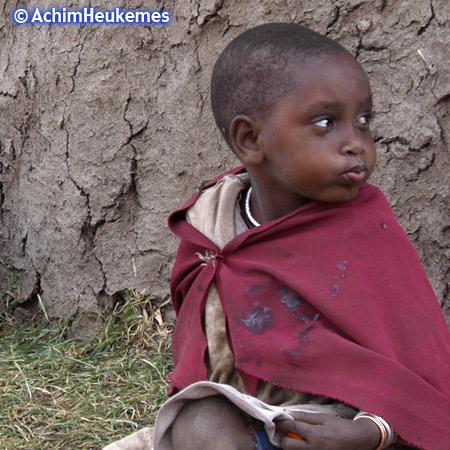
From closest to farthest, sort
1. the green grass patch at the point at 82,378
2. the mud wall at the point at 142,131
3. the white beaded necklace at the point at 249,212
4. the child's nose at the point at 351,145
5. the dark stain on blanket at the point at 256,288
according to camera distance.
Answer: the child's nose at the point at 351,145
the dark stain on blanket at the point at 256,288
the white beaded necklace at the point at 249,212
the mud wall at the point at 142,131
the green grass patch at the point at 82,378

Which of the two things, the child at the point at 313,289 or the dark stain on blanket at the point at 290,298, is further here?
the dark stain on blanket at the point at 290,298

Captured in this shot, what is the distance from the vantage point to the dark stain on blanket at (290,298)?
204cm

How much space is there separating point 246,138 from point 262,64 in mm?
211

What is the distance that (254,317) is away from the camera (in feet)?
6.78

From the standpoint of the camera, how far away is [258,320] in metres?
2.06

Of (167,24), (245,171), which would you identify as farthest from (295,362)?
(167,24)

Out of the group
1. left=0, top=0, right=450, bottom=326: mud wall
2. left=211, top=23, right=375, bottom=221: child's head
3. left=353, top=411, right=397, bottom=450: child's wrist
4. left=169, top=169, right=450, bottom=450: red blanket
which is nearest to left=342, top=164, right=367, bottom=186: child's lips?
left=211, top=23, right=375, bottom=221: child's head

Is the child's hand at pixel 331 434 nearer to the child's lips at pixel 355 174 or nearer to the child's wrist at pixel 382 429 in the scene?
the child's wrist at pixel 382 429

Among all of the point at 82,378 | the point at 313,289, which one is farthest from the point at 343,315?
the point at 82,378

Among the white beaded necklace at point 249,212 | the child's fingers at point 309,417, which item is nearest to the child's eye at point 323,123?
the white beaded necklace at point 249,212

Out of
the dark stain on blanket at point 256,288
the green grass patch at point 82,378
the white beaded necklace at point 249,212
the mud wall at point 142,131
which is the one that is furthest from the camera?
the green grass patch at point 82,378

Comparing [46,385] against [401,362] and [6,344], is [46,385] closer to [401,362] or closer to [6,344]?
[6,344]

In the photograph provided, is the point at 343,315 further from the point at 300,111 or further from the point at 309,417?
the point at 300,111

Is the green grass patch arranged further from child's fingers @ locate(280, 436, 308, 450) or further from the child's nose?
the child's nose
